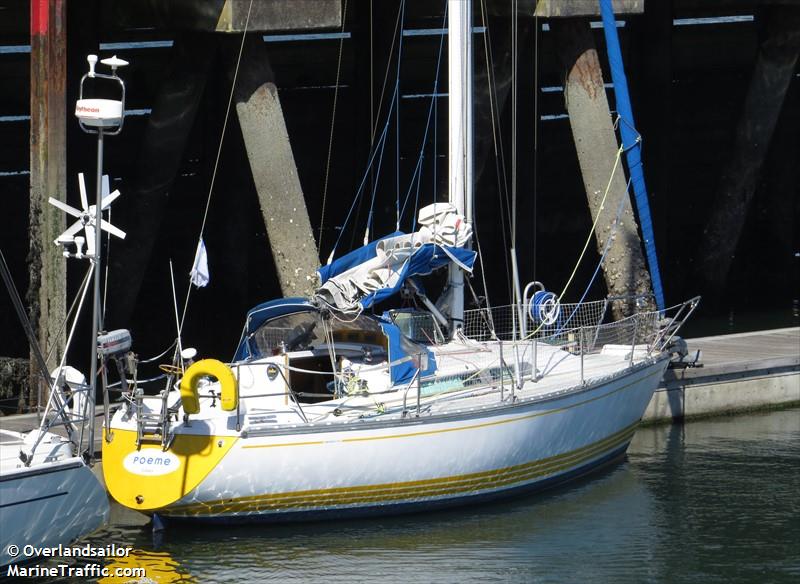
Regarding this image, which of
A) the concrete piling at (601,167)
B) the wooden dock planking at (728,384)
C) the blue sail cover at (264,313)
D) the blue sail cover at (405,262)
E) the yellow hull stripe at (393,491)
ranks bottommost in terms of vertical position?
the yellow hull stripe at (393,491)

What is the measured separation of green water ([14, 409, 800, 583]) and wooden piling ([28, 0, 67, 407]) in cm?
280

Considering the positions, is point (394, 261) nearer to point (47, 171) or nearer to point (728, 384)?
point (47, 171)

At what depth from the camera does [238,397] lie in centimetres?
1241

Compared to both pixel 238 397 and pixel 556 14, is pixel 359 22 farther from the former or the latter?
pixel 238 397

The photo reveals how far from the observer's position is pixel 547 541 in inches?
516

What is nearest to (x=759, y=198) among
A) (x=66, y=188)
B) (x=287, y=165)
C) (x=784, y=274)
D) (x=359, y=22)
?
(x=784, y=274)

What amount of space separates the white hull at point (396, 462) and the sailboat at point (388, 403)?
0.01 metres

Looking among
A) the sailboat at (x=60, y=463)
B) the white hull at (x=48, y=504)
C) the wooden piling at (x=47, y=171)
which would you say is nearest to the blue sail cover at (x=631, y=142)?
the wooden piling at (x=47, y=171)

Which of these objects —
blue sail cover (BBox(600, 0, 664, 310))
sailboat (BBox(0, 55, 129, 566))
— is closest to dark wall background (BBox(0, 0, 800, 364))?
blue sail cover (BBox(600, 0, 664, 310))

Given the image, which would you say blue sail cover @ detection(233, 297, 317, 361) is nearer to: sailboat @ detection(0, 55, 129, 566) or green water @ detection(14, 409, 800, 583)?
sailboat @ detection(0, 55, 129, 566)

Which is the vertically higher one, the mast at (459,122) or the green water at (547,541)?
the mast at (459,122)

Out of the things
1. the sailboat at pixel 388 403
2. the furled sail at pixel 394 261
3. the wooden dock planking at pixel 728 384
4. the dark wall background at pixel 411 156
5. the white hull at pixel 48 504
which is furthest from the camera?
the dark wall background at pixel 411 156

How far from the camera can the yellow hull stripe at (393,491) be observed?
12.7 metres

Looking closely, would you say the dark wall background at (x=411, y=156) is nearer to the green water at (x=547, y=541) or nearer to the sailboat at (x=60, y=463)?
the sailboat at (x=60, y=463)
